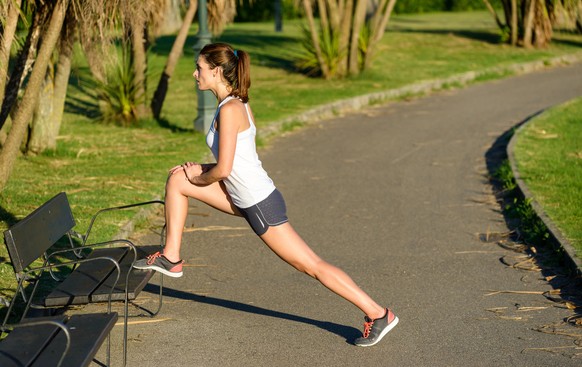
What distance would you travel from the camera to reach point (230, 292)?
772 centimetres

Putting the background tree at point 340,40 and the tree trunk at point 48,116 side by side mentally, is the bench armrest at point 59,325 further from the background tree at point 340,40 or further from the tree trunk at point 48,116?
the background tree at point 340,40

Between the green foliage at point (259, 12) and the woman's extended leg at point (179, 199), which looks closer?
the woman's extended leg at point (179, 199)

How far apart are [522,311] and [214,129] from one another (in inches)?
102

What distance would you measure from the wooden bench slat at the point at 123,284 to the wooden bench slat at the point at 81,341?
0.55m

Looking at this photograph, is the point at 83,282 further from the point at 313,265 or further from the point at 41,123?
the point at 41,123

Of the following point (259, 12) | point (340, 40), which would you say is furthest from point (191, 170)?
point (259, 12)

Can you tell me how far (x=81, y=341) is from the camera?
5.09 metres

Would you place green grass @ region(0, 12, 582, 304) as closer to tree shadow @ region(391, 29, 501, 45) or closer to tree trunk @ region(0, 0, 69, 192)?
tree shadow @ region(391, 29, 501, 45)

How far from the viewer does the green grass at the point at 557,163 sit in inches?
377

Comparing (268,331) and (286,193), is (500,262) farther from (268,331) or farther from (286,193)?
(286,193)

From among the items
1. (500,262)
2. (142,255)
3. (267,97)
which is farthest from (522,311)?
(267,97)

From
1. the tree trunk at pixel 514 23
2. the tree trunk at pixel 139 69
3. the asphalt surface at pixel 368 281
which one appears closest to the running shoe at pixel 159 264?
the asphalt surface at pixel 368 281

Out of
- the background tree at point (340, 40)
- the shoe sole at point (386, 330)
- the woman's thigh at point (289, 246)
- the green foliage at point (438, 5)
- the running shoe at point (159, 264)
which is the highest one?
the woman's thigh at point (289, 246)

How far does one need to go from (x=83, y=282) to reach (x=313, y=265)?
4.77 feet
